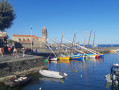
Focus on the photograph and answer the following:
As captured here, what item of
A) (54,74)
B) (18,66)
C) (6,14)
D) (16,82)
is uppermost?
(6,14)

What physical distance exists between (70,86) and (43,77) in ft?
21.7

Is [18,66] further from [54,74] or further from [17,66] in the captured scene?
[54,74]

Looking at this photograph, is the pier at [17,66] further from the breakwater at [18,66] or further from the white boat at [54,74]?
the white boat at [54,74]

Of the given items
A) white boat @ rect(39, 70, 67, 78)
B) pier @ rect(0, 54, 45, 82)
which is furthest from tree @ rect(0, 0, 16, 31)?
white boat @ rect(39, 70, 67, 78)

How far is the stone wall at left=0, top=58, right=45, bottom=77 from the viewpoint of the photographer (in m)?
20.7

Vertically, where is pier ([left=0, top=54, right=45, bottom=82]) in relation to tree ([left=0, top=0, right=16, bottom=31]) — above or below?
below

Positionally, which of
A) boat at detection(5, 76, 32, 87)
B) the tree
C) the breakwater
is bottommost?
boat at detection(5, 76, 32, 87)

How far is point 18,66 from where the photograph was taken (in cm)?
2361

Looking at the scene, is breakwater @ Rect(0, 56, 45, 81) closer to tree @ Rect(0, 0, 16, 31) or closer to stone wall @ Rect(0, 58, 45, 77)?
stone wall @ Rect(0, 58, 45, 77)

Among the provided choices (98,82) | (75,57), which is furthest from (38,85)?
(75,57)

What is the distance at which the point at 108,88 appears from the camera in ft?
64.1

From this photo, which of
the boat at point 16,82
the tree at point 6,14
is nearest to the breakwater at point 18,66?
the boat at point 16,82

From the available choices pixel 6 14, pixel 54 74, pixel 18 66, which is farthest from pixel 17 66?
pixel 6 14

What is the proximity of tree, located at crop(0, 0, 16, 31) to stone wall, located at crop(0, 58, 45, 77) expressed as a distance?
14.4 metres
